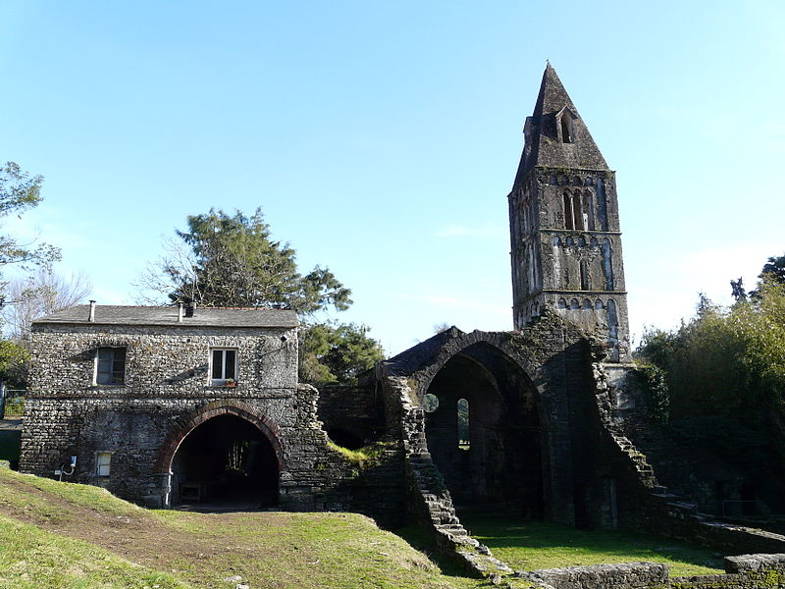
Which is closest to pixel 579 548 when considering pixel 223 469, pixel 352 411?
pixel 352 411

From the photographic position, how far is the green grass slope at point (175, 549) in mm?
7512

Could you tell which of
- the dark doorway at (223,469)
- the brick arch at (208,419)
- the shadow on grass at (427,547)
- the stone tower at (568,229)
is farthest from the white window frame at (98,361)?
the stone tower at (568,229)

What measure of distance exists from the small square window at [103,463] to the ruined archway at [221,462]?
1.46 metres

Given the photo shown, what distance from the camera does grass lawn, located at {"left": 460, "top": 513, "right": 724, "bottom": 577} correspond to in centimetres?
1352

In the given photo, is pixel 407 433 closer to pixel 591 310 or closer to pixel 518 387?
pixel 518 387

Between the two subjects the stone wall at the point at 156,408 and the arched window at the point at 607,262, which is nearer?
the stone wall at the point at 156,408

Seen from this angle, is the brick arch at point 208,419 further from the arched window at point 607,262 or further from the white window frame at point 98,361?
the arched window at point 607,262

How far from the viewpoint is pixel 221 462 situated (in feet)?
88.5

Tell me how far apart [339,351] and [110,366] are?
18.2 m

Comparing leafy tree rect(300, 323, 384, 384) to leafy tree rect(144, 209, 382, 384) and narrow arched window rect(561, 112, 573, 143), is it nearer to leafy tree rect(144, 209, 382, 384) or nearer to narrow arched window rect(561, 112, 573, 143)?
leafy tree rect(144, 209, 382, 384)

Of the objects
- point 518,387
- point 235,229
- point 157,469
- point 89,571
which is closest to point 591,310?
point 518,387

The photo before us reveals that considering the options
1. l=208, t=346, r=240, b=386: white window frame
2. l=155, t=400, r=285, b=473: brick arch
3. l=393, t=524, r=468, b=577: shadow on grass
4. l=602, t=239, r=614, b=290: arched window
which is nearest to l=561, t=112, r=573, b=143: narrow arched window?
l=602, t=239, r=614, b=290: arched window

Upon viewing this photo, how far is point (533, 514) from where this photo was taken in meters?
21.6

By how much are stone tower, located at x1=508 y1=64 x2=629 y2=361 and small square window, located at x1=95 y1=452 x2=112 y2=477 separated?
2701 centimetres
